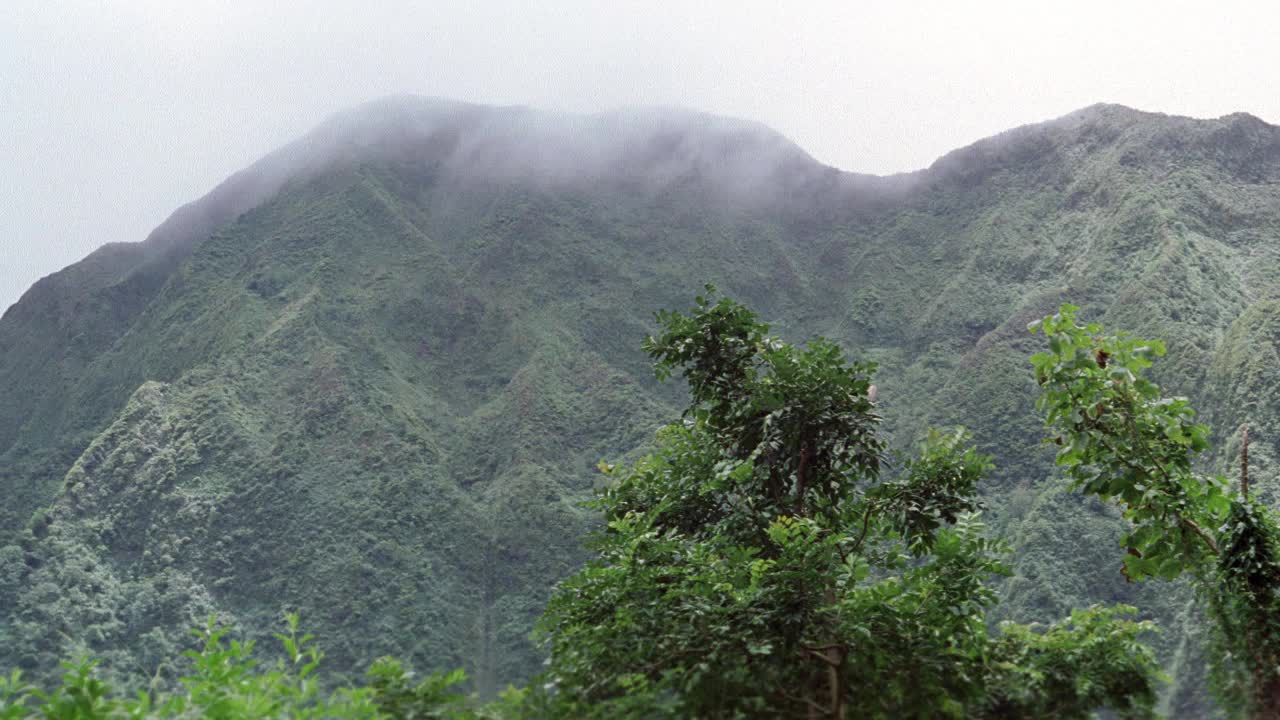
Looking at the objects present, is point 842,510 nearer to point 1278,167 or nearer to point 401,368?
point 401,368

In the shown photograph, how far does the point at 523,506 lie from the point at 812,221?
40.7m

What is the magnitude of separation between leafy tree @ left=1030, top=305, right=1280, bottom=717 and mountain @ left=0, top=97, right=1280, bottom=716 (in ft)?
102

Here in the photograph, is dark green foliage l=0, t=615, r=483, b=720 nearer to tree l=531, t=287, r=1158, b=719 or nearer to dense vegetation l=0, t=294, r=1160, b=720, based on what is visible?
dense vegetation l=0, t=294, r=1160, b=720

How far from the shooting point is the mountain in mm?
45750

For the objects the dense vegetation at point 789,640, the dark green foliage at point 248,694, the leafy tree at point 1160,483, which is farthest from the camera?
the leafy tree at point 1160,483

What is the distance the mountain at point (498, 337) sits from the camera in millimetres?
45750

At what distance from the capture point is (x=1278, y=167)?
2557 inches

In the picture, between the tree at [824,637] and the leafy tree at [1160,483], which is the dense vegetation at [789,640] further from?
the leafy tree at [1160,483]

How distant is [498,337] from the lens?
A: 66250mm

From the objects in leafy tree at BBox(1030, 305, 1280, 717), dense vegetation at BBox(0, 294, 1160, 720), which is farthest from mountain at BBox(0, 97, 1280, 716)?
leafy tree at BBox(1030, 305, 1280, 717)

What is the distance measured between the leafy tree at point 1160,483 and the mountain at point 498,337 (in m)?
31.1

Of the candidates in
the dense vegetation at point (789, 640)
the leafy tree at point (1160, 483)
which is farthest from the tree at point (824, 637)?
the leafy tree at point (1160, 483)

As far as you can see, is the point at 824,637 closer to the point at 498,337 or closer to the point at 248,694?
the point at 248,694

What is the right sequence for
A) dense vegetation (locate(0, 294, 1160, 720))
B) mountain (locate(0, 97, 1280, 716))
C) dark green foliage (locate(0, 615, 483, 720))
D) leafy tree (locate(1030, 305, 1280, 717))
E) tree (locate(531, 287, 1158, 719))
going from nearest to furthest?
1. dark green foliage (locate(0, 615, 483, 720))
2. dense vegetation (locate(0, 294, 1160, 720))
3. tree (locate(531, 287, 1158, 719))
4. leafy tree (locate(1030, 305, 1280, 717))
5. mountain (locate(0, 97, 1280, 716))
